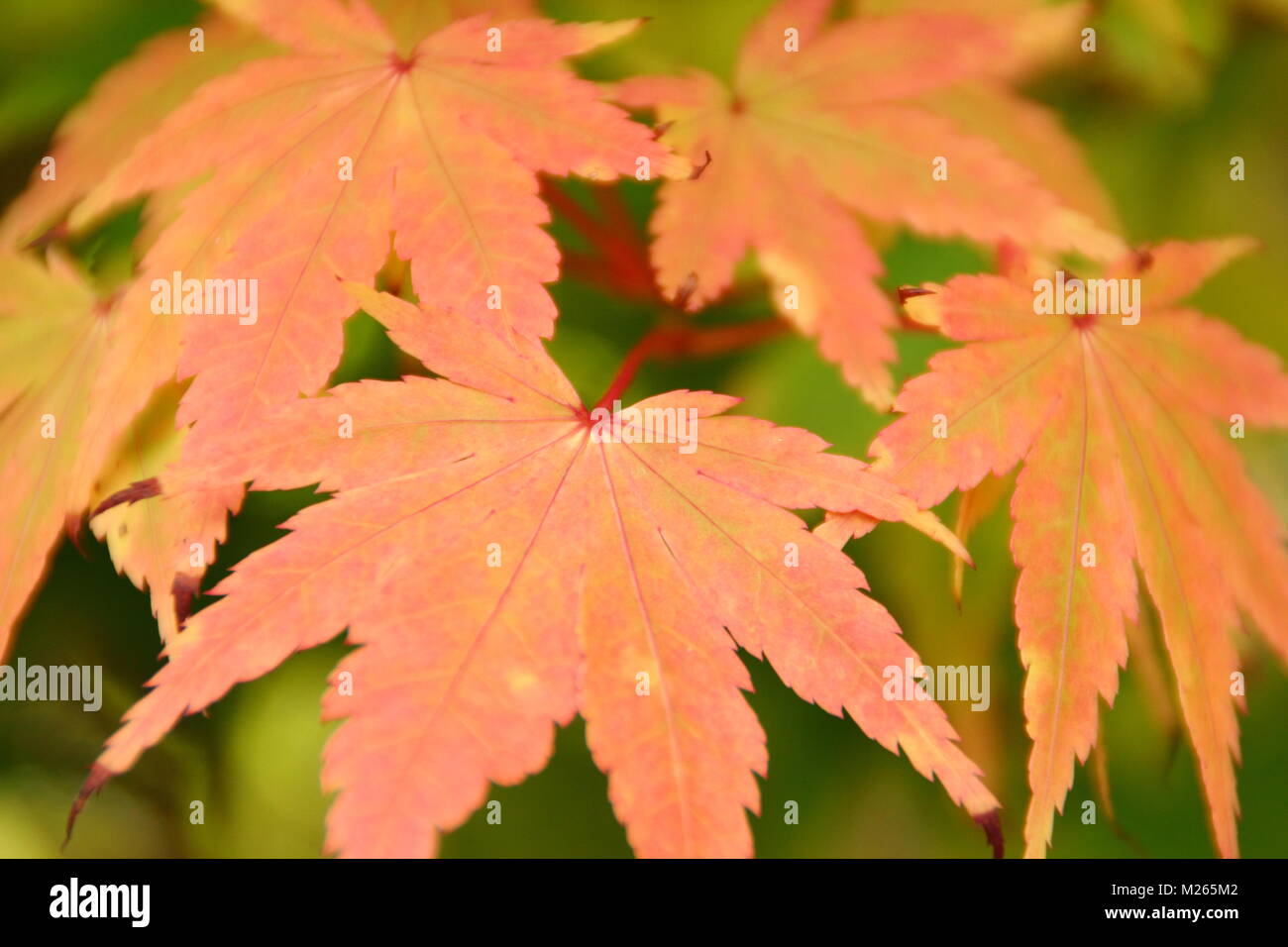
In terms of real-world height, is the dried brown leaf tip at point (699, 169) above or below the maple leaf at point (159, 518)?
above

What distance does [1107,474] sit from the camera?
23.5 inches

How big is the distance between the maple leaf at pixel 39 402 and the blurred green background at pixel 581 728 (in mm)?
101

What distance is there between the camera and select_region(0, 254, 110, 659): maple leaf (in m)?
0.59

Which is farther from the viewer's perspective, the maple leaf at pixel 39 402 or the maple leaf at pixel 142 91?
the maple leaf at pixel 142 91

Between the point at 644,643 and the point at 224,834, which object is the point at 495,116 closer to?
the point at 644,643

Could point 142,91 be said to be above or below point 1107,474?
above

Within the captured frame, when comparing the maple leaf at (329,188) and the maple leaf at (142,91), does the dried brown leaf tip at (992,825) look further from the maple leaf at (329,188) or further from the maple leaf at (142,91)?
the maple leaf at (142,91)

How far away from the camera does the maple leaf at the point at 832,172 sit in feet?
2.07

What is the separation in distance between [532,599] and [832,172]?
1.37 feet

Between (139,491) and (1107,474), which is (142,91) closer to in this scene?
Result: (139,491)

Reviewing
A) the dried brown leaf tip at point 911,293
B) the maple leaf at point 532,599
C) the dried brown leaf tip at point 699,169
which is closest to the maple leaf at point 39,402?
the maple leaf at point 532,599

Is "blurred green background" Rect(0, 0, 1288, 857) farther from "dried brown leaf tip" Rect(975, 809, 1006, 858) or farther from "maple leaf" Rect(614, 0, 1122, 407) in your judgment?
"dried brown leaf tip" Rect(975, 809, 1006, 858)

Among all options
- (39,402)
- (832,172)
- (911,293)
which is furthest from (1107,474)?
(39,402)

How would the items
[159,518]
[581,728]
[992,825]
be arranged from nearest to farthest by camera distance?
[992,825] < [159,518] < [581,728]
